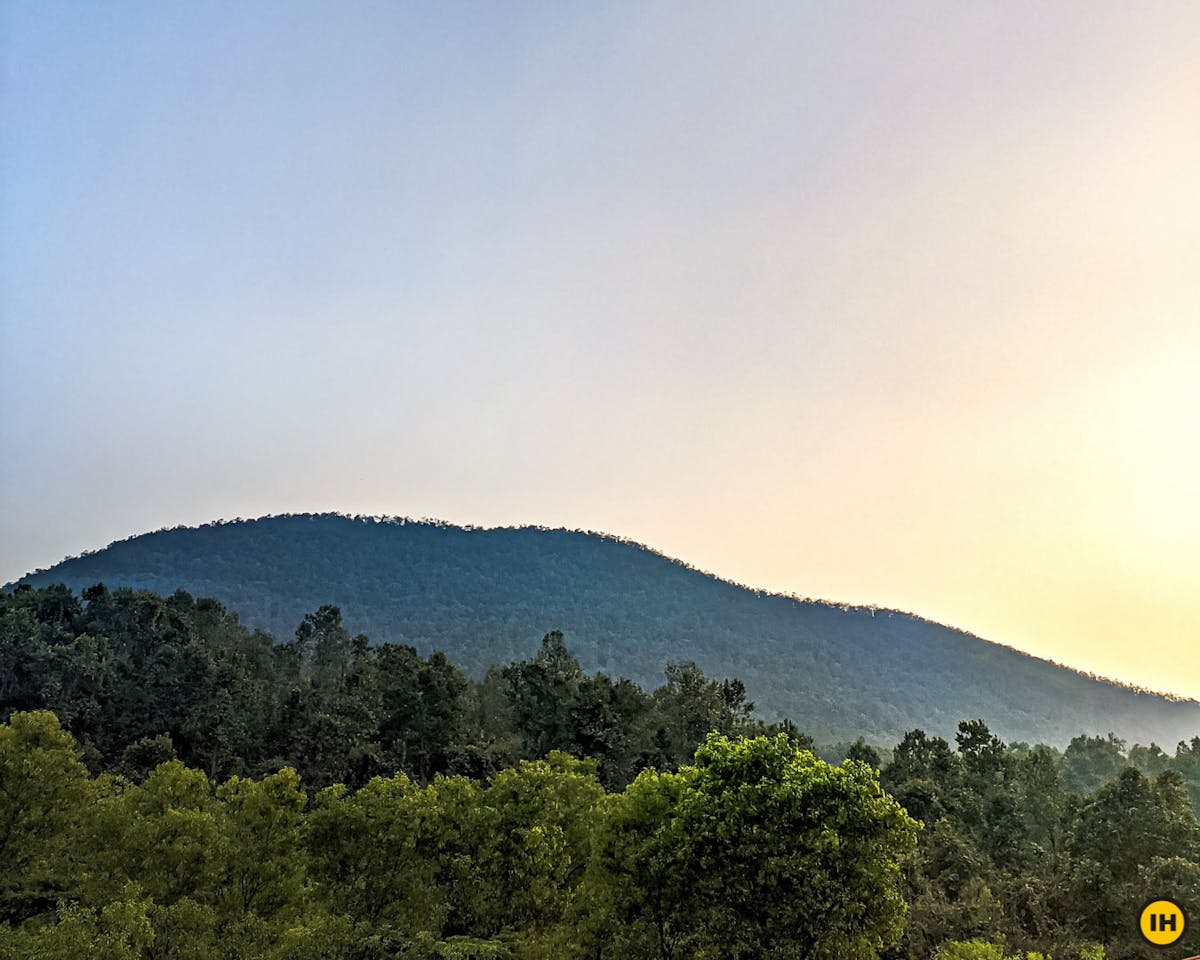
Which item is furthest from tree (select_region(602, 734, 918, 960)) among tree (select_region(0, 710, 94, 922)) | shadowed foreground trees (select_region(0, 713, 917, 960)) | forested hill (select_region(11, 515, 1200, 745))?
forested hill (select_region(11, 515, 1200, 745))

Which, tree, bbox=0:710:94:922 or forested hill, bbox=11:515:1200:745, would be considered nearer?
tree, bbox=0:710:94:922

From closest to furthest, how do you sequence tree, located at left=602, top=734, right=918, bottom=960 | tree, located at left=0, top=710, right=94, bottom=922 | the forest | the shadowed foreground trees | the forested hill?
1. tree, located at left=602, top=734, right=918, bottom=960
2. the shadowed foreground trees
3. the forest
4. tree, located at left=0, top=710, right=94, bottom=922
5. the forested hill

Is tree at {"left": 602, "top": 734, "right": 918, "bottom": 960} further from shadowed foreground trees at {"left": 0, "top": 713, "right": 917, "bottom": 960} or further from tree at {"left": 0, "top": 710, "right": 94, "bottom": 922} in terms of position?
tree at {"left": 0, "top": 710, "right": 94, "bottom": 922}

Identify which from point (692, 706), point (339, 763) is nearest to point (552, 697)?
point (692, 706)

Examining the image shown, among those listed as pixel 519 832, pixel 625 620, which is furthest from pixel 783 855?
pixel 625 620

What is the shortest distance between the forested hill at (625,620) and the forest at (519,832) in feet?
266

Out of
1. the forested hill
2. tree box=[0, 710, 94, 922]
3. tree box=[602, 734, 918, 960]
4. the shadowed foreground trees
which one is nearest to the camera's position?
tree box=[602, 734, 918, 960]

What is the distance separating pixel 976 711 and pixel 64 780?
544 feet

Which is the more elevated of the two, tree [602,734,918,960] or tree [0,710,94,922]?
tree [602,734,918,960]

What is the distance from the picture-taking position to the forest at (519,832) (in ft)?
62.7

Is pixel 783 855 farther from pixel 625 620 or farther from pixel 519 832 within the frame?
pixel 625 620

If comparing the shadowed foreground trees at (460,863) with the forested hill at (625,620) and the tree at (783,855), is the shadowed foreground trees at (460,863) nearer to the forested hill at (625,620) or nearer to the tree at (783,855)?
the tree at (783,855)

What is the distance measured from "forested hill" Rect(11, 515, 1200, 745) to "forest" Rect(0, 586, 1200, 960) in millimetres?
80938

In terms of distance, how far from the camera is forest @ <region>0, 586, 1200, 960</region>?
1911 cm
